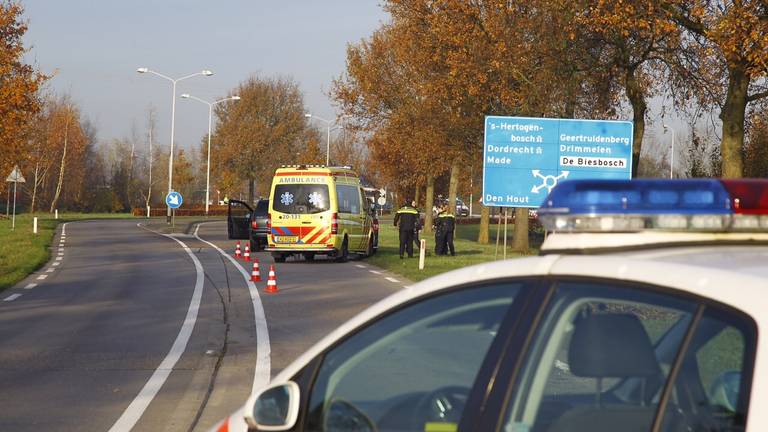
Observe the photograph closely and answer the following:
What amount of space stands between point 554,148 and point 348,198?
913cm

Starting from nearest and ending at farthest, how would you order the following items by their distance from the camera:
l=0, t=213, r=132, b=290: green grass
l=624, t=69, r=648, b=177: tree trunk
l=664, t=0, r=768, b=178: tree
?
l=664, t=0, r=768, b=178: tree, l=0, t=213, r=132, b=290: green grass, l=624, t=69, r=648, b=177: tree trunk

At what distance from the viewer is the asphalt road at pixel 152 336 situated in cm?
832

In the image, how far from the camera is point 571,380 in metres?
3.81

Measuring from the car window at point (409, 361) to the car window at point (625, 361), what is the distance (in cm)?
22

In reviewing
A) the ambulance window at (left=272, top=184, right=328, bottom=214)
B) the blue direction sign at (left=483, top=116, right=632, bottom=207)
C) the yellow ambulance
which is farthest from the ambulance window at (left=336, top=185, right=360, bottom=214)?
the blue direction sign at (left=483, top=116, right=632, bottom=207)

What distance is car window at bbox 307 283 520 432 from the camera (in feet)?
10.2

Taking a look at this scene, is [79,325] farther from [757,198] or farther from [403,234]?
[403,234]

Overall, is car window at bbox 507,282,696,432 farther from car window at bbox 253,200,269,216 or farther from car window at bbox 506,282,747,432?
car window at bbox 253,200,269,216

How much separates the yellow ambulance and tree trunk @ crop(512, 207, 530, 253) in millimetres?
6101

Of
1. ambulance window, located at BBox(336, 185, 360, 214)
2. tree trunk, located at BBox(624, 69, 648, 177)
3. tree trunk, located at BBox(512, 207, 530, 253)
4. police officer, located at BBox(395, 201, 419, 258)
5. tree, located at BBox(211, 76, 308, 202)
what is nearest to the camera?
tree trunk, located at BBox(624, 69, 648, 177)

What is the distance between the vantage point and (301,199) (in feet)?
95.0

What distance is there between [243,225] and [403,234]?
12.9 metres

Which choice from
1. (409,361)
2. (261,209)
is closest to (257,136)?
(261,209)

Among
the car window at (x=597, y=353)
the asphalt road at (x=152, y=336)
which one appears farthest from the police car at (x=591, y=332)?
the asphalt road at (x=152, y=336)
